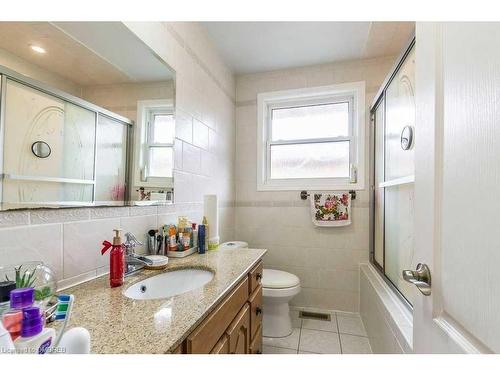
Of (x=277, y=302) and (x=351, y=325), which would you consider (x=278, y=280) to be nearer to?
(x=277, y=302)

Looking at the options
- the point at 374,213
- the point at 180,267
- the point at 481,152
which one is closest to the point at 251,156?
the point at 374,213

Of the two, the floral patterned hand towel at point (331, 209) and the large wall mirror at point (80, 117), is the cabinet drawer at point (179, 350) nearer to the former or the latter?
the large wall mirror at point (80, 117)

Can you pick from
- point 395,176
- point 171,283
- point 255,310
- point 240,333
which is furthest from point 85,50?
point 395,176

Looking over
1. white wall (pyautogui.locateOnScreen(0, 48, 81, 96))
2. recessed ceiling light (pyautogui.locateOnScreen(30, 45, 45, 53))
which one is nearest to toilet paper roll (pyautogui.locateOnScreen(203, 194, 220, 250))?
white wall (pyautogui.locateOnScreen(0, 48, 81, 96))

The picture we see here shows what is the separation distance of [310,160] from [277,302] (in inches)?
55.1

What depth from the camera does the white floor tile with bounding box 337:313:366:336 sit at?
6.43 ft

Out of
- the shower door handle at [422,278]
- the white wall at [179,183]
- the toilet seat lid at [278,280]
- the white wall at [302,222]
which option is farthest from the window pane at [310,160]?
the shower door handle at [422,278]

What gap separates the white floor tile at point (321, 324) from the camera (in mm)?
2014

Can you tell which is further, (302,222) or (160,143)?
(302,222)

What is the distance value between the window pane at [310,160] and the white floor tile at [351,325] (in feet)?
4.36

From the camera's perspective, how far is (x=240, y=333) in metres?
1.08

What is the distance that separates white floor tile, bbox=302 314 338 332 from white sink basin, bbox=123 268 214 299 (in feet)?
4.48

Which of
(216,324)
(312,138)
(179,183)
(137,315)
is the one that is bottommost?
(216,324)

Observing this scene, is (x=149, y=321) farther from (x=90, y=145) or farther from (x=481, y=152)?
(x=481, y=152)
